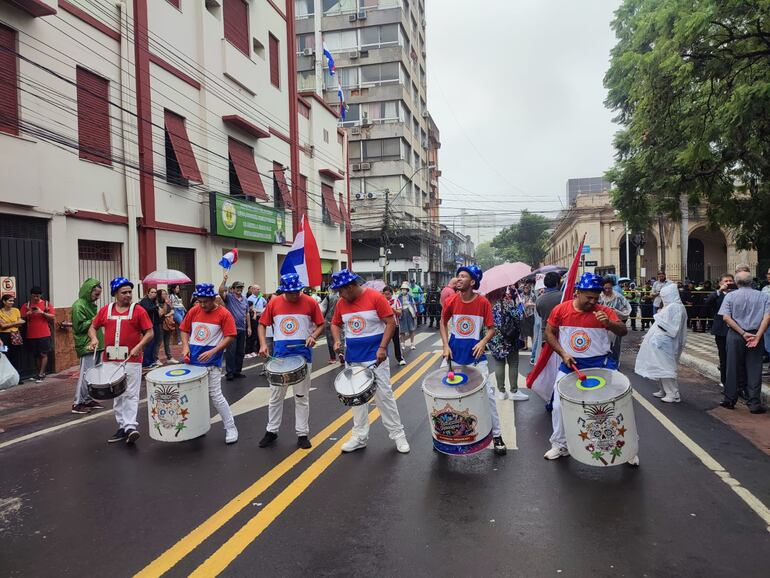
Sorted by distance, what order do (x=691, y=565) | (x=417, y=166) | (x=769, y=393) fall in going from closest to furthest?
(x=691, y=565) → (x=769, y=393) → (x=417, y=166)

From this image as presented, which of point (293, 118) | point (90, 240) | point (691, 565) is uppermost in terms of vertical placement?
point (293, 118)

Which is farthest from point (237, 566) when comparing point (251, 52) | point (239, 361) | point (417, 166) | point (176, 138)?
point (417, 166)

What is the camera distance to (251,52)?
21.5 meters

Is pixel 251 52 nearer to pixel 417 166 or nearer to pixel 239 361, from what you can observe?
pixel 239 361

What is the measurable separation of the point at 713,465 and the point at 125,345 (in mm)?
6178

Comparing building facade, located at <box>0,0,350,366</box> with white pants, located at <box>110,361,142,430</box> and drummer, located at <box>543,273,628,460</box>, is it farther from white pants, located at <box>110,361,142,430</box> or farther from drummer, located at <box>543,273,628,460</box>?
drummer, located at <box>543,273,628,460</box>

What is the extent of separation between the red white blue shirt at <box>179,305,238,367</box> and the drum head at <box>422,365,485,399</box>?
2440 mm

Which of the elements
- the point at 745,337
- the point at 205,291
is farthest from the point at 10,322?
the point at 745,337

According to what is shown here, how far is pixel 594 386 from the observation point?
473 cm

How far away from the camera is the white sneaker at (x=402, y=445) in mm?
5492

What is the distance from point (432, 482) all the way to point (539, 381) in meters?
3.03

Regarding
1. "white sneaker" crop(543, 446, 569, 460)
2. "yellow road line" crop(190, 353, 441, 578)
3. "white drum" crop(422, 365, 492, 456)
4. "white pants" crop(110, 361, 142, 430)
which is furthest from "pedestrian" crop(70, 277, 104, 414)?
"white sneaker" crop(543, 446, 569, 460)

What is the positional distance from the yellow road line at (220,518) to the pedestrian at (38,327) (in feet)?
24.4

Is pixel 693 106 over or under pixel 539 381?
over
